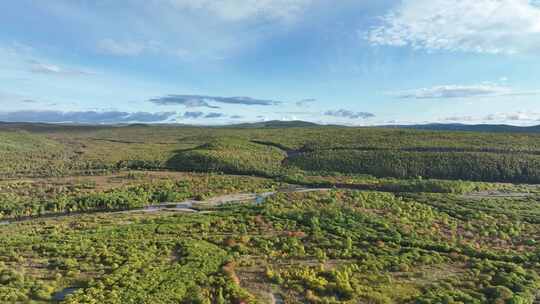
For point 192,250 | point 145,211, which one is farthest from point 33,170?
point 192,250

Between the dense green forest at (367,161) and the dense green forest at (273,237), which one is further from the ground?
the dense green forest at (367,161)

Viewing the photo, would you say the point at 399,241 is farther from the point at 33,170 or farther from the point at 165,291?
the point at 33,170

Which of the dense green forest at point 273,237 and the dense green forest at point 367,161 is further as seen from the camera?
the dense green forest at point 367,161

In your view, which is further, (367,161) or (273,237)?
(367,161)

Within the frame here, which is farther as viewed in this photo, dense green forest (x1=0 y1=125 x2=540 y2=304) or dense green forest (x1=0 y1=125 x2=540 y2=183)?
dense green forest (x1=0 y1=125 x2=540 y2=183)

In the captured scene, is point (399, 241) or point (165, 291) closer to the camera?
point (165, 291)

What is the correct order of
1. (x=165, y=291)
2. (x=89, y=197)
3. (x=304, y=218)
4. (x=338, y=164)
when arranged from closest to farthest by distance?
1. (x=165, y=291)
2. (x=304, y=218)
3. (x=89, y=197)
4. (x=338, y=164)

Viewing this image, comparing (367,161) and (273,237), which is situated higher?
(367,161)

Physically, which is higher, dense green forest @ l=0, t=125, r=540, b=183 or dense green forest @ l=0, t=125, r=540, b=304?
Result: dense green forest @ l=0, t=125, r=540, b=183
